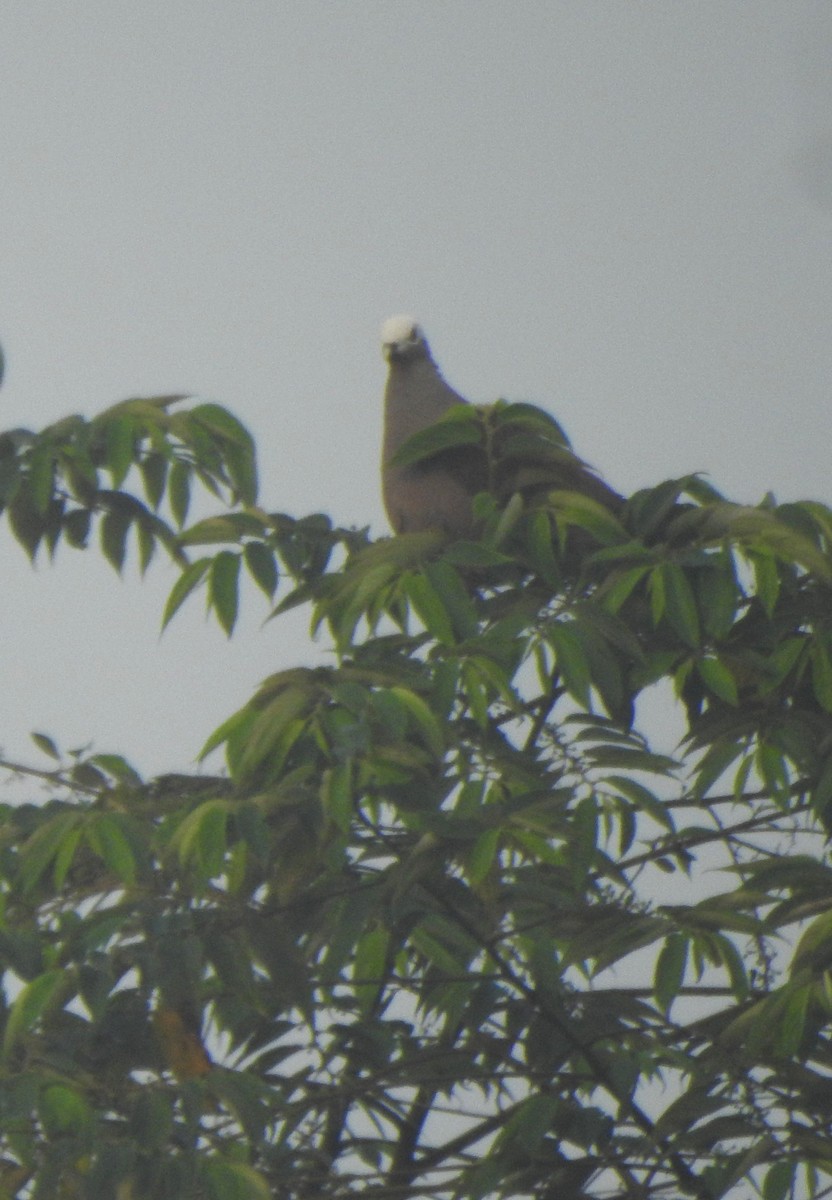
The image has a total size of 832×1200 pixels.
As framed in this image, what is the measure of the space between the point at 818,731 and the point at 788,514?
261 mm

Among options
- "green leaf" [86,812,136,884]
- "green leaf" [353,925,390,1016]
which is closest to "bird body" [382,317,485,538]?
"green leaf" [353,925,390,1016]

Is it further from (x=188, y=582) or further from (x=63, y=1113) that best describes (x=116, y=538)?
(x=63, y=1113)

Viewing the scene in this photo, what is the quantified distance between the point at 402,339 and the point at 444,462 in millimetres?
948

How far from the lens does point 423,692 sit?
1.75 metres

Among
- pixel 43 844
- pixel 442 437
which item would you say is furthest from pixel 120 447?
pixel 43 844

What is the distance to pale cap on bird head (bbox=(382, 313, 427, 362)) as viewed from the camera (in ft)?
11.3

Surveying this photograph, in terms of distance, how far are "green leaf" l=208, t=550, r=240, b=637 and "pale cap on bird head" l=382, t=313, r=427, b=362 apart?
1.53 m

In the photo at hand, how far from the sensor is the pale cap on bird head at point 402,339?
3455 mm

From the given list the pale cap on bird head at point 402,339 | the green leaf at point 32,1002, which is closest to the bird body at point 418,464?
the pale cap on bird head at point 402,339

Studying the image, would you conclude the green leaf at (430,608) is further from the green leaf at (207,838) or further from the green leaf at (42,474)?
the green leaf at (42,474)

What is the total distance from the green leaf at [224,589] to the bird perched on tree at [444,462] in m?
0.24

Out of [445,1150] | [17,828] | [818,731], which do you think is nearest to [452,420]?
[818,731]

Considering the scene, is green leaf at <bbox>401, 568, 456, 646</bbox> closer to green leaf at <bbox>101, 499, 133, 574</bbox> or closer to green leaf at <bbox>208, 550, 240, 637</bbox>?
green leaf at <bbox>208, 550, 240, 637</bbox>

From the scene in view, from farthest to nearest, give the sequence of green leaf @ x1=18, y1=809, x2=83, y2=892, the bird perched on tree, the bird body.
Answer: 1. the bird body
2. the bird perched on tree
3. green leaf @ x1=18, y1=809, x2=83, y2=892
